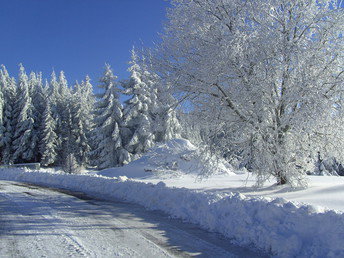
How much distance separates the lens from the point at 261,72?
9242 mm

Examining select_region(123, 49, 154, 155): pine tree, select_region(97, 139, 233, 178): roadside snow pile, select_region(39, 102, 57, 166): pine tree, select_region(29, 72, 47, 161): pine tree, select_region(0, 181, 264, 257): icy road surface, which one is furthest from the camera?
select_region(29, 72, 47, 161): pine tree

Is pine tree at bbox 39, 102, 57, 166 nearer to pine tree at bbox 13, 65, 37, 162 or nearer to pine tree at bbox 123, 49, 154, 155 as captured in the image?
pine tree at bbox 13, 65, 37, 162

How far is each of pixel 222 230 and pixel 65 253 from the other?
319 centimetres

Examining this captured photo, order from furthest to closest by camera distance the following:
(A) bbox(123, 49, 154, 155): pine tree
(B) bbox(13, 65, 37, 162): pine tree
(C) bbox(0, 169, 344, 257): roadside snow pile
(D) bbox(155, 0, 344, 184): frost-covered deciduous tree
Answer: (B) bbox(13, 65, 37, 162): pine tree → (A) bbox(123, 49, 154, 155): pine tree → (D) bbox(155, 0, 344, 184): frost-covered deciduous tree → (C) bbox(0, 169, 344, 257): roadside snow pile

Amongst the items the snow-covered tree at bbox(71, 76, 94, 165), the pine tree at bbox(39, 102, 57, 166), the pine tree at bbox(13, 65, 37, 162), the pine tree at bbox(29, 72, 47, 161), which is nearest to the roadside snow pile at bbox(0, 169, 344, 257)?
the pine tree at bbox(39, 102, 57, 166)

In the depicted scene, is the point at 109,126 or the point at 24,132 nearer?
the point at 109,126

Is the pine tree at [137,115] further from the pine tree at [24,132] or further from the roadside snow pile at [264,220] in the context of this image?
the roadside snow pile at [264,220]

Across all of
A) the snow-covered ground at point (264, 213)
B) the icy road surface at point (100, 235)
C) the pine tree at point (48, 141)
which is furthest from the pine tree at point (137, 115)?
the icy road surface at point (100, 235)

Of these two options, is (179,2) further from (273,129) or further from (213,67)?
(273,129)

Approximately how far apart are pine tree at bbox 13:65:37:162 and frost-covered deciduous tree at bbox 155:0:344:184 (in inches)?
1363

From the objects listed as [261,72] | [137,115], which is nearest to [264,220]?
[261,72]

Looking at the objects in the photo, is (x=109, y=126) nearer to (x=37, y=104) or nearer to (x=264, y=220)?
(x=37, y=104)

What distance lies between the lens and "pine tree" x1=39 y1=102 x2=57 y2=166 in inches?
1522

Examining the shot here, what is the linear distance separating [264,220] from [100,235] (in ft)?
10.9
